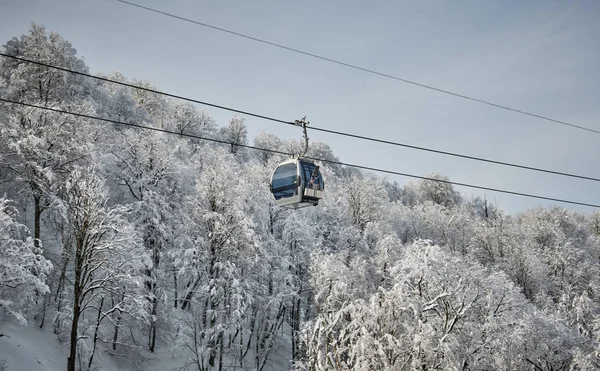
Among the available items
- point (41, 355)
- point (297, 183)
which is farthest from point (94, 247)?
point (297, 183)

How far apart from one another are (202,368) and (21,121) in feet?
56.3

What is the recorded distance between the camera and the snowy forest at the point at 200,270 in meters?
16.8

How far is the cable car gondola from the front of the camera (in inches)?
467

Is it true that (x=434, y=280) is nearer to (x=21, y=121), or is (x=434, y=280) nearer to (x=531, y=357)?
(x=531, y=357)

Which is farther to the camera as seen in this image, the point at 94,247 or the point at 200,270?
the point at 200,270

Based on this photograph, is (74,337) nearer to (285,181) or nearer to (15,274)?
(15,274)

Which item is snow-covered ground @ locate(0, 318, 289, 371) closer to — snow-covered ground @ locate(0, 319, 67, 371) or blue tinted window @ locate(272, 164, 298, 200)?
snow-covered ground @ locate(0, 319, 67, 371)

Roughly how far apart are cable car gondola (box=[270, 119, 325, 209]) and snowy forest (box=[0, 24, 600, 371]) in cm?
382

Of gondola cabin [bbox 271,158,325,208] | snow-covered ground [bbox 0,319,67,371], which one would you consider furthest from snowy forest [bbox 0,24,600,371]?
gondola cabin [bbox 271,158,325,208]

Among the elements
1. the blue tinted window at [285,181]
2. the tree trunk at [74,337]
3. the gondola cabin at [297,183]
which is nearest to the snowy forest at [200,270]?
the tree trunk at [74,337]

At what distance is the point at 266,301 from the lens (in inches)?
1081

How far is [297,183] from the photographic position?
38.9 feet

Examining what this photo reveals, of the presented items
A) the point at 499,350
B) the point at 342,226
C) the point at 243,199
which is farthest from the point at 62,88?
the point at 499,350

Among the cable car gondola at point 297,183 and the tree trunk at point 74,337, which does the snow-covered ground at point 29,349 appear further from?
the cable car gondola at point 297,183
